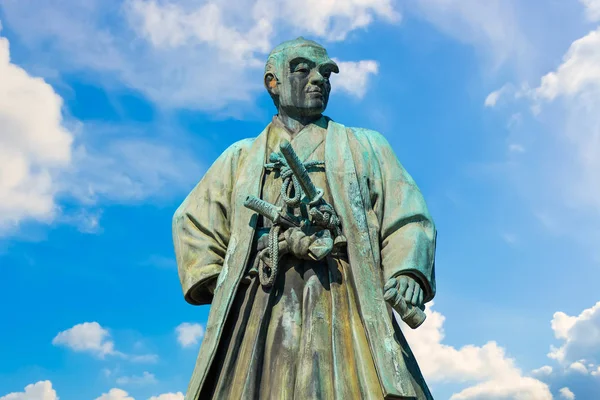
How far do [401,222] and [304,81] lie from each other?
73.0 inches

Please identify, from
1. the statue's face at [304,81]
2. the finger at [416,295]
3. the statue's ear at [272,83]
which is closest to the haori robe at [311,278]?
the finger at [416,295]

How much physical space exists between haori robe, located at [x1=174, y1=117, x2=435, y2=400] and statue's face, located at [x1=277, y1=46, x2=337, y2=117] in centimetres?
24

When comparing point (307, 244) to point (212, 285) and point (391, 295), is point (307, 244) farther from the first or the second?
point (212, 285)

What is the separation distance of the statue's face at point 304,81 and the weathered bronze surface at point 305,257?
0.04ft

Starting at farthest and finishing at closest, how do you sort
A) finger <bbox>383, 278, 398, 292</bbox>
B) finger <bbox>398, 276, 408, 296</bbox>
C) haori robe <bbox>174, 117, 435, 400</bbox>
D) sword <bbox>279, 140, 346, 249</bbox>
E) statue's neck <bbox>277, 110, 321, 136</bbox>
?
Result: statue's neck <bbox>277, 110, 321, 136</bbox>
sword <bbox>279, 140, 346, 249</bbox>
finger <bbox>398, 276, 408, 296</bbox>
finger <bbox>383, 278, 398, 292</bbox>
haori robe <bbox>174, 117, 435, 400</bbox>

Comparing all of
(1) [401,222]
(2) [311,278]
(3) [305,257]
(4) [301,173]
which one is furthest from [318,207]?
(1) [401,222]

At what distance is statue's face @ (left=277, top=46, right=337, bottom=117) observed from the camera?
9.52 meters

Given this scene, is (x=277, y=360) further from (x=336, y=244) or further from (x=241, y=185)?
(x=241, y=185)

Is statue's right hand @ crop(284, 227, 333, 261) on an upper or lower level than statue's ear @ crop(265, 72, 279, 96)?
lower

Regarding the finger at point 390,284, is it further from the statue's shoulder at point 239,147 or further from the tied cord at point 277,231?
the statue's shoulder at point 239,147

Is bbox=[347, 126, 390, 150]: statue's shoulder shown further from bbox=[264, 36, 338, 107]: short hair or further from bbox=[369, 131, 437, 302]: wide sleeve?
bbox=[264, 36, 338, 107]: short hair

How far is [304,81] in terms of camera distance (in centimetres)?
955

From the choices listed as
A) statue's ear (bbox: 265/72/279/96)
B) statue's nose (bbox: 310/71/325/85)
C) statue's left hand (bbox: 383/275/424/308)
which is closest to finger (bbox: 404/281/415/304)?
statue's left hand (bbox: 383/275/424/308)

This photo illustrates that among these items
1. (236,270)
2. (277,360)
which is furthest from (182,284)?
(277,360)
